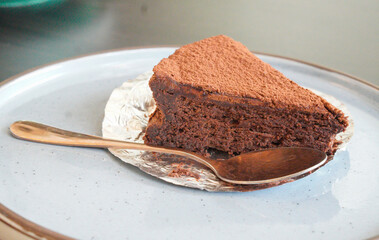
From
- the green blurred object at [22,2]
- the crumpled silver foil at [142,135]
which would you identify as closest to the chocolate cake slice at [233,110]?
the crumpled silver foil at [142,135]

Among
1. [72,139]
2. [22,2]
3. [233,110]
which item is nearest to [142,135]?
[72,139]

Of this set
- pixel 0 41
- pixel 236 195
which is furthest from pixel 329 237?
pixel 0 41

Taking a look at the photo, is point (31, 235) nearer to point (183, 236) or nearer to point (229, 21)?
point (183, 236)

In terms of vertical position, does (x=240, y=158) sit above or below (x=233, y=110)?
below

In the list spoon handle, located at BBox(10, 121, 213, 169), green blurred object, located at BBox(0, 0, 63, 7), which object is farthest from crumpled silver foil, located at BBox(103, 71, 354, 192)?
green blurred object, located at BBox(0, 0, 63, 7)

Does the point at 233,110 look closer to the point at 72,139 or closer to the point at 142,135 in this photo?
the point at 142,135

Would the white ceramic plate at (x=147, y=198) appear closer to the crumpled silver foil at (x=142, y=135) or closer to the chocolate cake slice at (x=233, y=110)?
the crumpled silver foil at (x=142, y=135)
